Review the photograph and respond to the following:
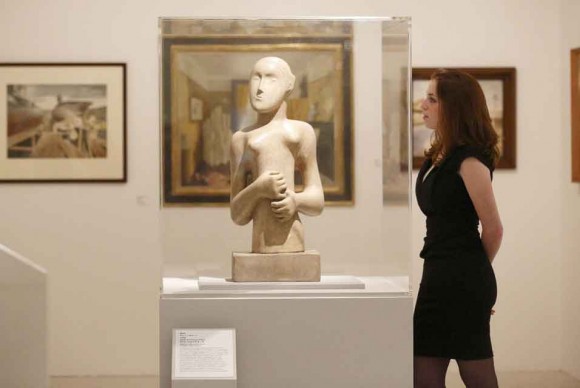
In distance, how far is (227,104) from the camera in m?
3.48

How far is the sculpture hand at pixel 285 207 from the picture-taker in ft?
11.3

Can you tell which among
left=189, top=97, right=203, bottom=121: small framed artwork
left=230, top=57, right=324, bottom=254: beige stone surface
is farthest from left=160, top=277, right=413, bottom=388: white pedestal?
left=189, top=97, right=203, bottom=121: small framed artwork

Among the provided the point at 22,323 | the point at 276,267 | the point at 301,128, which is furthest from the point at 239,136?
the point at 22,323

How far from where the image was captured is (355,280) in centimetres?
346

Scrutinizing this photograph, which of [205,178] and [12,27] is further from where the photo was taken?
[12,27]

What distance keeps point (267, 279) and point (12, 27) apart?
3259 millimetres

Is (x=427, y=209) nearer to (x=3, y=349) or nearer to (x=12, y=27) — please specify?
(x=3, y=349)

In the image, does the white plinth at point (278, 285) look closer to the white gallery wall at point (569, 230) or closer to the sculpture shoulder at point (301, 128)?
the sculpture shoulder at point (301, 128)

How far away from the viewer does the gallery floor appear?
5.77 m

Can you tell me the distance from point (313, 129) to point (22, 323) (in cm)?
159

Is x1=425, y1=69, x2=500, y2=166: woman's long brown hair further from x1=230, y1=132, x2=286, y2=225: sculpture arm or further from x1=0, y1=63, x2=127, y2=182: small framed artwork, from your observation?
x1=0, y1=63, x2=127, y2=182: small framed artwork

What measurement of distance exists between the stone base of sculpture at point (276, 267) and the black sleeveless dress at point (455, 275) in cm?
42

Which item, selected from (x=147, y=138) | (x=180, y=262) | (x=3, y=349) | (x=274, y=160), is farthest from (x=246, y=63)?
(x=147, y=138)

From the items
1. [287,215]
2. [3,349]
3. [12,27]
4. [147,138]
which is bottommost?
[3,349]
